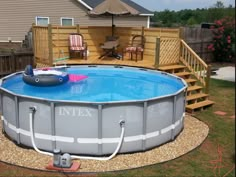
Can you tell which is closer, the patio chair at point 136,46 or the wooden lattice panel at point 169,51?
the wooden lattice panel at point 169,51

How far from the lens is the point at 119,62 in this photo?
30.7ft

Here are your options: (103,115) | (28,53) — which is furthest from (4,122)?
(28,53)

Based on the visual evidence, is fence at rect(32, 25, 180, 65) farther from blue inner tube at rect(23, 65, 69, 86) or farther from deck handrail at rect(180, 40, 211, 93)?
blue inner tube at rect(23, 65, 69, 86)

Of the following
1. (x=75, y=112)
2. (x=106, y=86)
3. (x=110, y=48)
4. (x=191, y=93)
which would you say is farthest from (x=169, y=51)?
(x=75, y=112)

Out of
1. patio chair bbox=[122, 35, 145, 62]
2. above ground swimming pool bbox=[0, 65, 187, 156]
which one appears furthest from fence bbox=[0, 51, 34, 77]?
above ground swimming pool bbox=[0, 65, 187, 156]

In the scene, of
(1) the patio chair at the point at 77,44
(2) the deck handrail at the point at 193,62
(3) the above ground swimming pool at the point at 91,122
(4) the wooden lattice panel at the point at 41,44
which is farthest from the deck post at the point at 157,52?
(4) the wooden lattice panel at the point at 41,44

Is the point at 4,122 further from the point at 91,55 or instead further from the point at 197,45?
the point at 197,45

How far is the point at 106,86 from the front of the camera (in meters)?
7.48

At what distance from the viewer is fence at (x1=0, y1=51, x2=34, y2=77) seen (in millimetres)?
9906

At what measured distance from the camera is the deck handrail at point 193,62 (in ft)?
27.0

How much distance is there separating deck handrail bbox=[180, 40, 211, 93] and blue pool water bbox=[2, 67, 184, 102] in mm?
1193

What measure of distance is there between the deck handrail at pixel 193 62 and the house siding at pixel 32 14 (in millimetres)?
7350

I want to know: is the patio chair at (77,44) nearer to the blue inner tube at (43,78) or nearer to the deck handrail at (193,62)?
the blue inner tube at (43,78)

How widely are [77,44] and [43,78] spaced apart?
3.38 m
